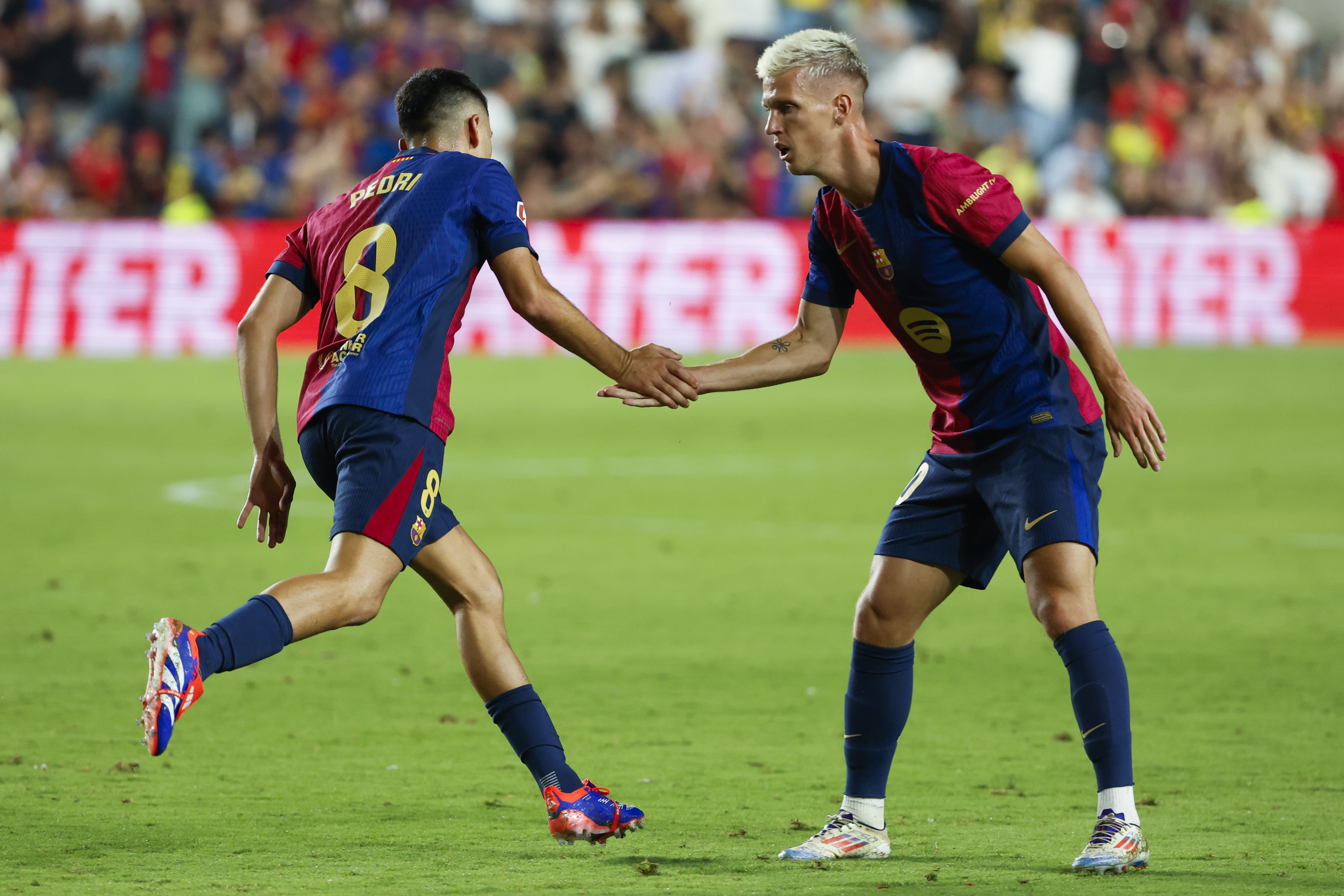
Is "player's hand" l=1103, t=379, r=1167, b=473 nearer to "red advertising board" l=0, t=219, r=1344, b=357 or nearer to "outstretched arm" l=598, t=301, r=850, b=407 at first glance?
"outstretched arm" l=598, t=301, r=850, b=407

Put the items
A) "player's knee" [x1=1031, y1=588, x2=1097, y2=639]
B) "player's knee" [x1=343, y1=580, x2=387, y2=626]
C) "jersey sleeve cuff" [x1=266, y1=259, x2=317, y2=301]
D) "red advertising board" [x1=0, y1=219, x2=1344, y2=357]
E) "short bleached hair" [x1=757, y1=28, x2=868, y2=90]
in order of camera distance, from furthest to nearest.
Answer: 1. "red advertising board" [x1=0, y1=219, x2=1344, y2=357]
2. "jersey sleeve cuff" [x1=266, y1=259, x2=317, y2=301]
3. "short bleached hair" [x1=757, y1=28, x2=868, y2=90]
4. "player's knee" [x1=1031, y1=588, x2=1097, y2=639]
5. "player's knee" [x1=343, y1=580, x2=387, y2=626]

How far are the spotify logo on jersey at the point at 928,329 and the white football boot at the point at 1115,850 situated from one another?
1325 mm

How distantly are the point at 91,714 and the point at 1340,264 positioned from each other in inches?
723

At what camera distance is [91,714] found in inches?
249

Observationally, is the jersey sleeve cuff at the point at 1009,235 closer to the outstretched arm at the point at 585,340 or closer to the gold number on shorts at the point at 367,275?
the outstretched arm at the point at 585,340

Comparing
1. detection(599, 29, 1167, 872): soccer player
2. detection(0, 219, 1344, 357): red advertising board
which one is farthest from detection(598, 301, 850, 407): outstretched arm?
detection(0, 219, 1344, 357): red advertising board

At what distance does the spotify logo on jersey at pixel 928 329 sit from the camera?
488 cm

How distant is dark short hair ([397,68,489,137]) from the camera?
4.86 meters

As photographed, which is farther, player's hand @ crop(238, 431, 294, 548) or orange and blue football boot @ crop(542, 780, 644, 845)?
player's hand @ crop(238, 431, 294, 548)

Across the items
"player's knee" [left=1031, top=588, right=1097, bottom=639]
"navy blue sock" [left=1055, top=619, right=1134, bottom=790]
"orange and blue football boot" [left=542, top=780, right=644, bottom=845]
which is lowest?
"orange and blue football boot" [left=542, top=780, right=644, bottom=845]

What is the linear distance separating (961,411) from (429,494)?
1462 millimetres

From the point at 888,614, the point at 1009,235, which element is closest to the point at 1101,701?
the point at 888,614

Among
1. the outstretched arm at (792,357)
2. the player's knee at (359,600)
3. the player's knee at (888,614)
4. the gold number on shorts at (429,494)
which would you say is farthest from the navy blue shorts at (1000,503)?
the player's knee at (359,600)

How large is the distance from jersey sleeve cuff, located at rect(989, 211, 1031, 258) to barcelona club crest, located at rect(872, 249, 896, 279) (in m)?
0.33
